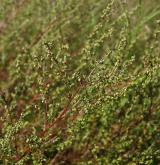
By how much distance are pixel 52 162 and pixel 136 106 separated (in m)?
0.49

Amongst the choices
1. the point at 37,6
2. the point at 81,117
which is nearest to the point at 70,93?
the point at 81,117

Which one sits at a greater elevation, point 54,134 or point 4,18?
point 4,18

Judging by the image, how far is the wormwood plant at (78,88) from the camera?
79.2 inches

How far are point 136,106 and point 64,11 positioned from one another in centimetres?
77

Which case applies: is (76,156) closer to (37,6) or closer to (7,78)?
(7,78)

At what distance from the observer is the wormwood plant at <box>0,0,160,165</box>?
201 cm

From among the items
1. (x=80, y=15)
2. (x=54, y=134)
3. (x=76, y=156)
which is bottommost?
(x=76, y=156)

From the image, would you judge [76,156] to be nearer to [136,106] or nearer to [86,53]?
[136,106]

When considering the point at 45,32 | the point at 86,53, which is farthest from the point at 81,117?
the point at 45,32

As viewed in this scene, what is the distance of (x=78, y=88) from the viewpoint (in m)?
2.01

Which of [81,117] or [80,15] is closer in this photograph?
[81,117]

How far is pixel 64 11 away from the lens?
2.79 m

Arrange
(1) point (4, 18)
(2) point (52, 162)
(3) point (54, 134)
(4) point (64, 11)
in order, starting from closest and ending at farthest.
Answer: (3) point (54, 134) < (2) point (52, 162) < (4) point (64, 11) < (1) point (4, 18)

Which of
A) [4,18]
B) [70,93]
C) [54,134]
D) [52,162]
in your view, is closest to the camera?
[70,93]
